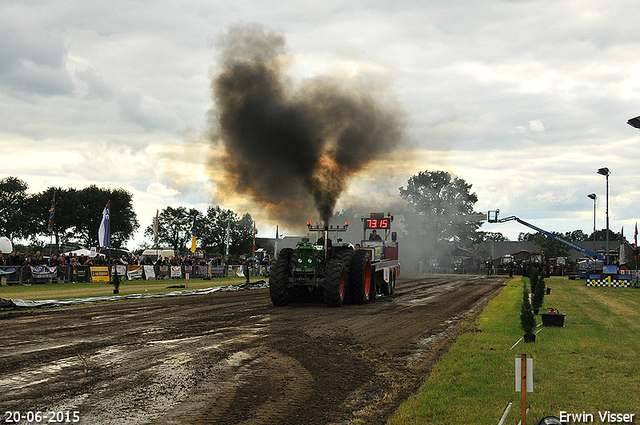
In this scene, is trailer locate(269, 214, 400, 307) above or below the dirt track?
above

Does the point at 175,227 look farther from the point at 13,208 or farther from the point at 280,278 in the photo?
the point at 280,278

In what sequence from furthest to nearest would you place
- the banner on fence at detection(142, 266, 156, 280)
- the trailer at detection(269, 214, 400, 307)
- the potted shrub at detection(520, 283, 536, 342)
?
1. the banner on fence at detection(142, 266, 156, 280)
2. the trailer at detection(269, 214, 400, 307)
3. the potted shrub at detection(520, 283, 536, 342)

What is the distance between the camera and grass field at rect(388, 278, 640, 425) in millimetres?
5996

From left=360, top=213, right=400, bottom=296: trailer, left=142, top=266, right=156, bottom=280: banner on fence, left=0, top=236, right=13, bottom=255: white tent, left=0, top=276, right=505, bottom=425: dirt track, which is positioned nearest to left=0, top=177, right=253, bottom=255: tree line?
left=0, top=236, right=13, bottom=255: white tent

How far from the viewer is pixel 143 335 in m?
11.0

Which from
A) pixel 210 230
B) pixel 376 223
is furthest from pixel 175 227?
pixel 376 223

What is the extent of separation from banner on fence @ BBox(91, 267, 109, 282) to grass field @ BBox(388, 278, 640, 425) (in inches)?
929

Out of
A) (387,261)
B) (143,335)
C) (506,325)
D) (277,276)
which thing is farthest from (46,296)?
(506,325)

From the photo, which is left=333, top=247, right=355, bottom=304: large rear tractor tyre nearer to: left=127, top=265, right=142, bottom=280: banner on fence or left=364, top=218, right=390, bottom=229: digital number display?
left=364, top=218, right=390, bottom=229: digital number display

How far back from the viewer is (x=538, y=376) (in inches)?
300

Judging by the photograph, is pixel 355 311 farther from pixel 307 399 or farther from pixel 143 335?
pixel 307 399

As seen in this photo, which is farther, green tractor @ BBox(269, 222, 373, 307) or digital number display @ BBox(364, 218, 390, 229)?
digital number display @ BBox(364, 218, 390, 229)

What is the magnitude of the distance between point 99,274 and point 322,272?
18.3 metres

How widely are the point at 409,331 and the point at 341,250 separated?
5.75m
